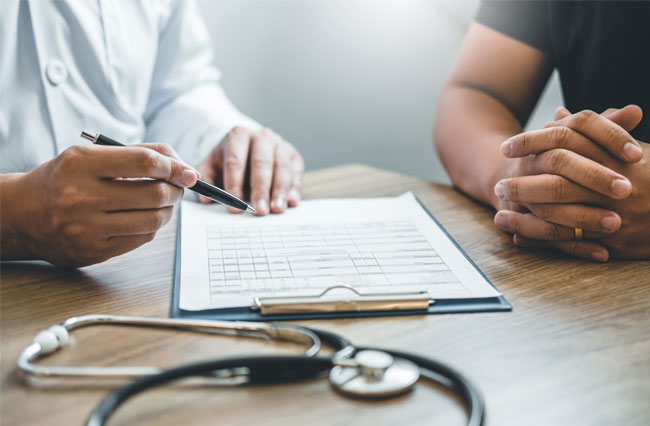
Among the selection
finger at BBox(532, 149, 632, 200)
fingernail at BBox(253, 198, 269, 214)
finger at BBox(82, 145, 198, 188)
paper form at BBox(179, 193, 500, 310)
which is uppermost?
finger at BBox(532, 149, 632, 200)

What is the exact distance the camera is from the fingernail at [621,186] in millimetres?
619

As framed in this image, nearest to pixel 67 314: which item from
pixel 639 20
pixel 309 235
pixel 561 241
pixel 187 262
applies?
pixel 187 262

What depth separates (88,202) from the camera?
0.54 metres

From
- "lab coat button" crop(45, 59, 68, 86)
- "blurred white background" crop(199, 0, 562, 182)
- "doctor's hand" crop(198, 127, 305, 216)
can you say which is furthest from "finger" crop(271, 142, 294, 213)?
"blurred white background" crop(199, 0, 562, 182)

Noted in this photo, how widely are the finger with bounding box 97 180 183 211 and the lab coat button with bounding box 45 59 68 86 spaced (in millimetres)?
362

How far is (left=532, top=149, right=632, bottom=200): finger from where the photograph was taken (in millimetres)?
623

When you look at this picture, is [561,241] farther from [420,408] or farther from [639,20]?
[639,20]

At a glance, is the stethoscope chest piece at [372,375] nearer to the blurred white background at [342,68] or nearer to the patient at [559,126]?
the patient at [559,126]

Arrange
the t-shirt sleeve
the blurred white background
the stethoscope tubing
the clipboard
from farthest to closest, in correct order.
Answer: the blurred white background < the t-shirt sleeve < the clipboard < the stethoscope tubing

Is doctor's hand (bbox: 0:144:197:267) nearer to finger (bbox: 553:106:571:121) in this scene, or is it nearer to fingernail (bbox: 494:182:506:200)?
fingernail (bbox: 494:182:506:200)

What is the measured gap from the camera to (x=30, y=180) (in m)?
0.56

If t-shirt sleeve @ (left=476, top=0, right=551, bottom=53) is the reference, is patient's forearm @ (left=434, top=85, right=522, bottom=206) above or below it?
below

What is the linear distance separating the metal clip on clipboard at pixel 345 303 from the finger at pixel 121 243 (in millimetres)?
170

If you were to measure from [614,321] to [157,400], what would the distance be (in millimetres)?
381
